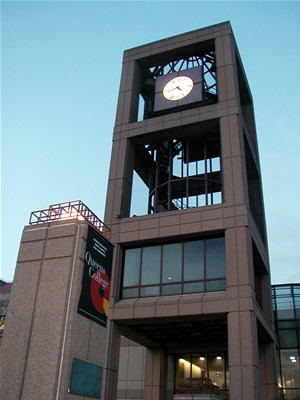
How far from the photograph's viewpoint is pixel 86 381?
46.4ft

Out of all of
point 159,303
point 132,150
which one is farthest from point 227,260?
point 132,150

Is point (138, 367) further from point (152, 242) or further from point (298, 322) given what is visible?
point (298, 322)

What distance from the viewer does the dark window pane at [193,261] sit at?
29.6m

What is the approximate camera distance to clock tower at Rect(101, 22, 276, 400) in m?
27.7

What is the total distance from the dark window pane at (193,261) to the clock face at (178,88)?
47.3 ft

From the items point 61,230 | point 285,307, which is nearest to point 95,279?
point 61,230

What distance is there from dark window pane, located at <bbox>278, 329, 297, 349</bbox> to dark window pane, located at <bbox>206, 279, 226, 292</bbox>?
14.3 meters

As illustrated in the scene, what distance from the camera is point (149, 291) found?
30484 mm

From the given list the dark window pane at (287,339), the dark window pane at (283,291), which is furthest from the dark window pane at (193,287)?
the dark window pane at (283,291)

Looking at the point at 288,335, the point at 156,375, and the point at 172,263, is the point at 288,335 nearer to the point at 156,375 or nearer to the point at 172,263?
the point at 156,375

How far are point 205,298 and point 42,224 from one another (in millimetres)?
14788

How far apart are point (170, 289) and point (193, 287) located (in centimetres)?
169

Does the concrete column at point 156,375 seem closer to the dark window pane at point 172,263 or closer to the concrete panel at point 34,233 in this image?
the dark window pane at point 172,263

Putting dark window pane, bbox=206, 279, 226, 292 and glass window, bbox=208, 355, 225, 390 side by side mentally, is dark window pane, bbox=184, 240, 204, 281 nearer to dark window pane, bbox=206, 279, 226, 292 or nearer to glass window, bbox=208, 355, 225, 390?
dark window pane, bbox=206, 279, 226, 292
